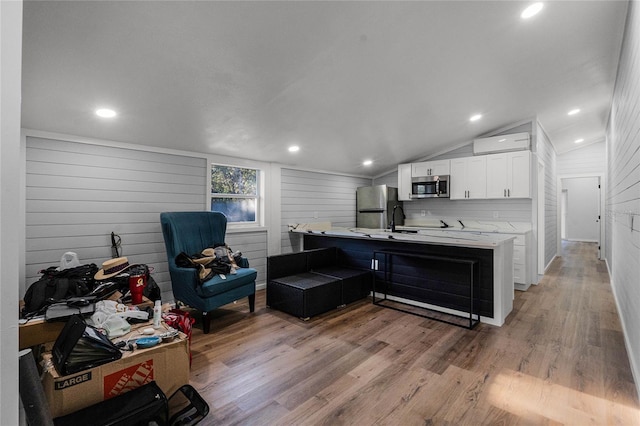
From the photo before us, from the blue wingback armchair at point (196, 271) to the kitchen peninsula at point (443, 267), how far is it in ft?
4.92

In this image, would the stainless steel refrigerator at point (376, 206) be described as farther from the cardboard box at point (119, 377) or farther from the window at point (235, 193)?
the cardboard box at point (119, 377)

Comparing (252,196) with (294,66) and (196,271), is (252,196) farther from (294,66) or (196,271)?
(294,66)

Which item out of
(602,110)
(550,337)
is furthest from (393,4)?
(602,110)

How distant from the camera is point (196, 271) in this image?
3143 mm

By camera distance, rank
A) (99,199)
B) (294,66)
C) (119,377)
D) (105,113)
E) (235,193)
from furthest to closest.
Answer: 1. (235,193)
2. (99,199)
3. (105,113)
4. (294,66)
5. (119,377)

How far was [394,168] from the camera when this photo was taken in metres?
6.60

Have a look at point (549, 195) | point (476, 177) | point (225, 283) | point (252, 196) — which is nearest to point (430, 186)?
point (476, 177)

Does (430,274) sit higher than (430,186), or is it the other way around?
(430,186)

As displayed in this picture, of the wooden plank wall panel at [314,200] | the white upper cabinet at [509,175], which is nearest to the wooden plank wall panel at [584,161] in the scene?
the white upper cabinet at [509,175]

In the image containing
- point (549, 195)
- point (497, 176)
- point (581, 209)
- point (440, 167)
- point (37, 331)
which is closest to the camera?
point (37, 331)

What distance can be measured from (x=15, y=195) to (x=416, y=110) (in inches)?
157

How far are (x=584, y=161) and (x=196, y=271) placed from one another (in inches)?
381

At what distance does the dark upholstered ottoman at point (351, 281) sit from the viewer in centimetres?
381

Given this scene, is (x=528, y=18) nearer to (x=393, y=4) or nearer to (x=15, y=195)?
(x=393, y=4)
